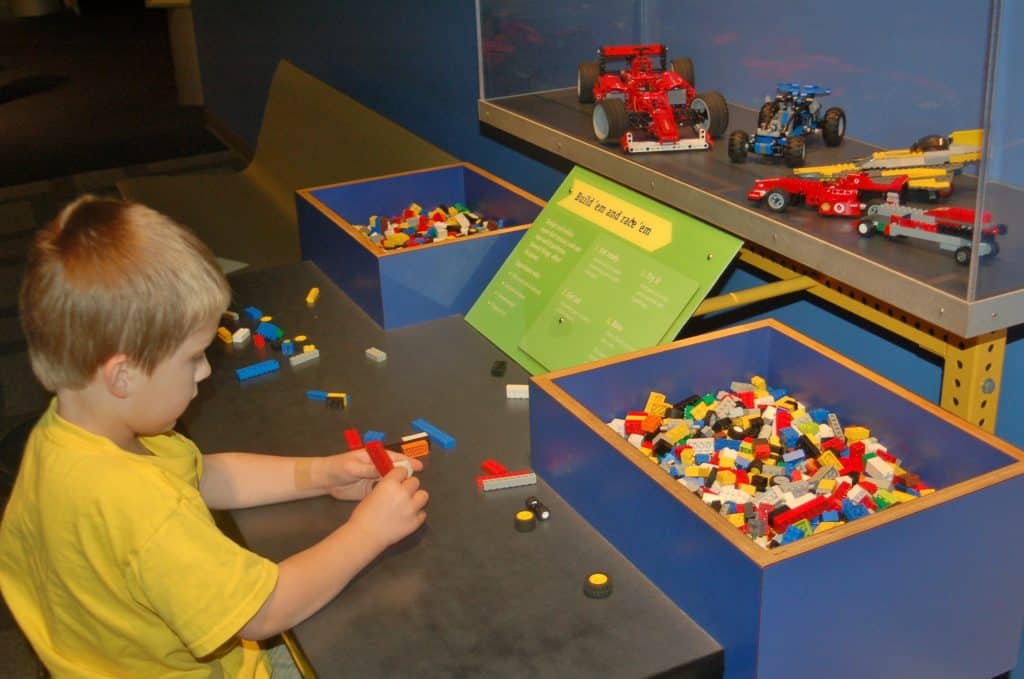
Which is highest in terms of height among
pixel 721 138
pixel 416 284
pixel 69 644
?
pixel 721 138

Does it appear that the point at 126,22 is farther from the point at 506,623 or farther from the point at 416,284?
the point at 506,623

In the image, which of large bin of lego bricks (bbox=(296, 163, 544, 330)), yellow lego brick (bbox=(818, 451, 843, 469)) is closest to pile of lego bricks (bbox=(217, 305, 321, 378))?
large bin of lego bricks (bbox=(296, 163, 544, 330))

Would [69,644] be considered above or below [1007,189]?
below

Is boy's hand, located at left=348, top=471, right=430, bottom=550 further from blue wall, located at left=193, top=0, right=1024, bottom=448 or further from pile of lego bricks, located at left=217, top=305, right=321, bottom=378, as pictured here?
blue wall, located at left=193, top=0, right=1024, bottom=448

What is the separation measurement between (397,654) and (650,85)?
3.23ft

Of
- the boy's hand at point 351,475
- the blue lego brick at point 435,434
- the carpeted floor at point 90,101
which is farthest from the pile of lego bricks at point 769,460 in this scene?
the carpeted floor at point 90,101

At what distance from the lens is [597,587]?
1.18 meters

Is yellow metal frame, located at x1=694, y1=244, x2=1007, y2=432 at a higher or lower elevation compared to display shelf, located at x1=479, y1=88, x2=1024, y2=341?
lower

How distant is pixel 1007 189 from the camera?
1080mm

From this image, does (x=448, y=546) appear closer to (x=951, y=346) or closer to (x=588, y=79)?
(x=951, y=346)

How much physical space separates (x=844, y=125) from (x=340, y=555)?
92 cm

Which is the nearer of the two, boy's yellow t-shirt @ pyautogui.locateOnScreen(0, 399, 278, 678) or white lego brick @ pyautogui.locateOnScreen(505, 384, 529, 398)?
boy's yellow t-shirt @ pyautogui.locateOnScreen(0, 399, 278, 678)

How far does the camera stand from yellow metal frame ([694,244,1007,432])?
4.32 ft

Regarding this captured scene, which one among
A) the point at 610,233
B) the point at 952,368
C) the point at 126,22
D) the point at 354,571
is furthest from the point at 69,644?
the point at 126,22
